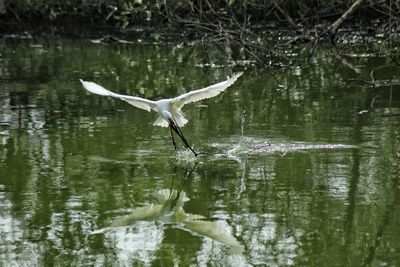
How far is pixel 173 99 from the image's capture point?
19.0ft

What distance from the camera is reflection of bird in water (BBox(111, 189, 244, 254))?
4.23m

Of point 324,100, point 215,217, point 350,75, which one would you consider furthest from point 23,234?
point 350,75

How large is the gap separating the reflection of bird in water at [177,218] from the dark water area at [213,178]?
0.01 meters

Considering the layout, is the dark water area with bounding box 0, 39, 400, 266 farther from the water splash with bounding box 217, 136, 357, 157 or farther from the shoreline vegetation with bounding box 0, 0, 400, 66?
the shoreline vegetation with bounding box 0, 0, 400, 66

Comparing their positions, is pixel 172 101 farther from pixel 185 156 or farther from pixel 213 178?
pixel 213 178

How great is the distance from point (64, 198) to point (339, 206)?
5.86 ft

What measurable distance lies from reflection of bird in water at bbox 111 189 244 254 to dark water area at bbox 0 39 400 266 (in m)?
0.01

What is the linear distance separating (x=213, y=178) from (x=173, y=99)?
75cm

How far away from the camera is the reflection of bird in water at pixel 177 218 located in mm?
4234

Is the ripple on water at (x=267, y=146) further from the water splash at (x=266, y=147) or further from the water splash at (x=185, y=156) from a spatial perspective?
the water splash at (x=185, y=156)

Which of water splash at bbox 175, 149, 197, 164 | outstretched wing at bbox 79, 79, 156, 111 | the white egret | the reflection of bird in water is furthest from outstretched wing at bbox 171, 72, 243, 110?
the reflection of bird in water

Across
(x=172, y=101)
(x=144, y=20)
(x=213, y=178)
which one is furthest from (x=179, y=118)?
(x=144, y=20)

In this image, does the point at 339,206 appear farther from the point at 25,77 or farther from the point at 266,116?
the point at 25,77

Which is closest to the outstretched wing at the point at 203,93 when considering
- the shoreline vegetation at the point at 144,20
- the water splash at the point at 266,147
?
the water splash at the point at 266,147
